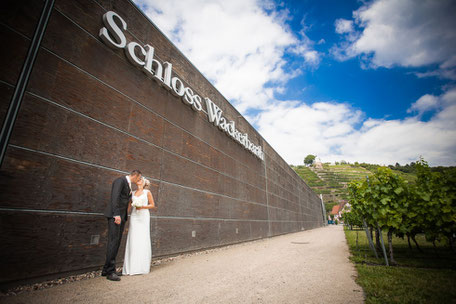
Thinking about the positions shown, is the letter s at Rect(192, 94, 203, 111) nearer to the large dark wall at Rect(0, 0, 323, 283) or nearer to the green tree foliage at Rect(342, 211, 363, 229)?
the large dark wall at Rect(0, 0, 323, 283)

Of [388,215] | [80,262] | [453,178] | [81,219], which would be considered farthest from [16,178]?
[453,178]

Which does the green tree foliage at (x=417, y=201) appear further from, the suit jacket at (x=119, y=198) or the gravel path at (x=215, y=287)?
the suit jacket at (x=119, y=198)

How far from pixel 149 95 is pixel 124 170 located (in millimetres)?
2508

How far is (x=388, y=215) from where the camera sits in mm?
6102

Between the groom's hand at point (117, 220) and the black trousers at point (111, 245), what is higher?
the groom's hand at point (117, 220)

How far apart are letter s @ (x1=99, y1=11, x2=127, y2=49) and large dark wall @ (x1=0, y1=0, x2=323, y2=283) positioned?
0.53 feet

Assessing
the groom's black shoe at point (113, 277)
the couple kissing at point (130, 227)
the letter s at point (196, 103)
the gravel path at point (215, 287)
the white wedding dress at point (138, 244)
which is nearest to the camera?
the gravel path at point (215, 287)

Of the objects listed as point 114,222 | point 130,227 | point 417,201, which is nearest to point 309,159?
point 417,201

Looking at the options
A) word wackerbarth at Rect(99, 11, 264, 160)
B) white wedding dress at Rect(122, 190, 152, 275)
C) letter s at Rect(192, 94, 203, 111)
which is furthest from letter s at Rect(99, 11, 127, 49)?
white wedding dress at Rect(122, 190, 152, 275)

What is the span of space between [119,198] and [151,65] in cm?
430

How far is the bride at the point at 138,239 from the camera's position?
4.19m

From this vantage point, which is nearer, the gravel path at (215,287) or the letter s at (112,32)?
the gravel path at (215,287)

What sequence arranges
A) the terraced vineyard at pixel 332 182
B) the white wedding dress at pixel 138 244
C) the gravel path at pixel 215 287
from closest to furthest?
the gravel path at pixel 215 287, the white wedding dress at pixel 138 244, the terraced vineyard at pixel 332 182

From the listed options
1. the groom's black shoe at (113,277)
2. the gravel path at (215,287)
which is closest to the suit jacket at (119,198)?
the groom's black shoe at (113,277)
